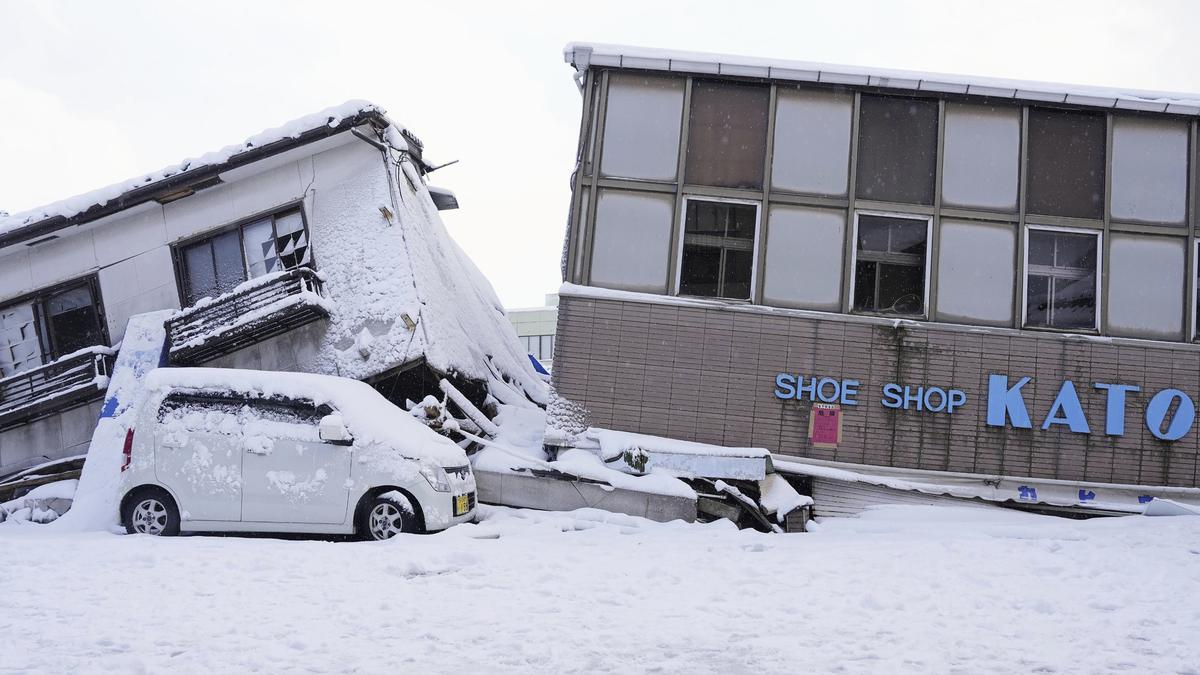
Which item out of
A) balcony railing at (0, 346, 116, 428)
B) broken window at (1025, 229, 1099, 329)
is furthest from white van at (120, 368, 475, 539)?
broken window at (1025, 229, 1099, 329)

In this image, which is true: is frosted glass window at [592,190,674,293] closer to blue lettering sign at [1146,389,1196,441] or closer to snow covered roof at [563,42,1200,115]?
snow covered roof at [563,42,1200,115]

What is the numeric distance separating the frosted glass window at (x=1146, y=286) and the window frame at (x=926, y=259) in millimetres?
2586

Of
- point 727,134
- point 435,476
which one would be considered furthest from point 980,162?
point 435,476

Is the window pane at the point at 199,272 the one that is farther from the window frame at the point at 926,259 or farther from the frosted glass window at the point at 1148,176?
the frosted glass window at the point at 1148,176

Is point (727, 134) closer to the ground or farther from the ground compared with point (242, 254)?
farther from the ground

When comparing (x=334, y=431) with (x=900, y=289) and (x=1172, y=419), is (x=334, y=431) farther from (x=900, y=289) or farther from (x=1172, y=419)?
(x=1172, y=419)

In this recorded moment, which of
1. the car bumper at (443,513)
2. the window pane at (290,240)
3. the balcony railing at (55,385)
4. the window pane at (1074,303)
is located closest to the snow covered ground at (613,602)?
the car bumper at (443,513)

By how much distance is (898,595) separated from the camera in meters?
7.48

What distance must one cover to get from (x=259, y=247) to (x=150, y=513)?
649 cm

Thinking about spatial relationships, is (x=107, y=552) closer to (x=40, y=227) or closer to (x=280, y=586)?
(x=280, y=586)

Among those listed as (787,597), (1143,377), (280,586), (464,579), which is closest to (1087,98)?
(1143,377)

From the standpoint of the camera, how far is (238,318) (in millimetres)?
14648

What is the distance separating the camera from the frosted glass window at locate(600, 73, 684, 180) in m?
13.3

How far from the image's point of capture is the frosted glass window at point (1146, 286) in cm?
1304
